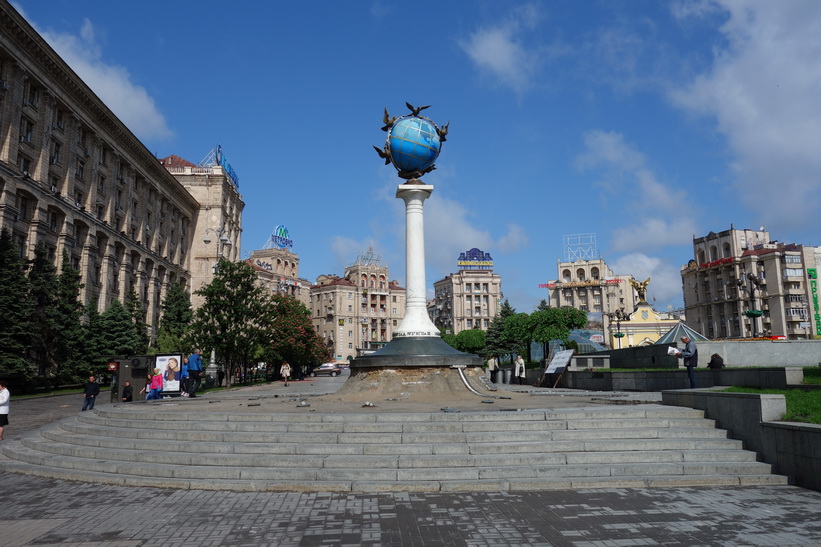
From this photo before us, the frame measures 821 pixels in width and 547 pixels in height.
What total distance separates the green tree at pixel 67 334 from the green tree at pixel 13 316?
3.52m

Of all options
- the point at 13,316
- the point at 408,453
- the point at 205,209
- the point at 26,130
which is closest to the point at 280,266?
the point at 205,209

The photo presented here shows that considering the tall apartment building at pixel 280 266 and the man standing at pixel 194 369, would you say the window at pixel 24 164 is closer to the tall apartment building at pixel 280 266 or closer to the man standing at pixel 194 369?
the man standing at pixel 194 369

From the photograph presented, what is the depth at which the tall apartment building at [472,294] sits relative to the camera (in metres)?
126

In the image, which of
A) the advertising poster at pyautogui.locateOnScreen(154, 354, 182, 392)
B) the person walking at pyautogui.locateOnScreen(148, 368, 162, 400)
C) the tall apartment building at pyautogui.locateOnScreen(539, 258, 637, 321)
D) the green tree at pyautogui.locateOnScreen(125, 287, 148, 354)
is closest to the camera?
the person walking at pyautogui.locateOnScreen(148, 368, 162, 400)

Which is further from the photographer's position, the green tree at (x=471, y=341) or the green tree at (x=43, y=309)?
the green tree at (x=471, y=341)

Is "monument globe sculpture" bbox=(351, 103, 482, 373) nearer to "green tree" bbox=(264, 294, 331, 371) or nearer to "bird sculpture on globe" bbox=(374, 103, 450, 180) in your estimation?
"bird sculpture on globe" bbox=(374, 103, 450, 180)

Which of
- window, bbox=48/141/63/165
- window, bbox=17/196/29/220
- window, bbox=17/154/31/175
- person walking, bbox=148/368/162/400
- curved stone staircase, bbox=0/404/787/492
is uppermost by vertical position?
window, bbox=48/141/63/165

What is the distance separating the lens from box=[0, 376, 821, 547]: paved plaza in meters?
5.91

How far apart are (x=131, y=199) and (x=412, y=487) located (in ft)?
178

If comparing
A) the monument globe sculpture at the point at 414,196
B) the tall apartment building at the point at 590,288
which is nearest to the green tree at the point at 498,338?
the monument globe sculpture at the point at 414,196

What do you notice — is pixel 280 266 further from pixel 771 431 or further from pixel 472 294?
pixel 771 431

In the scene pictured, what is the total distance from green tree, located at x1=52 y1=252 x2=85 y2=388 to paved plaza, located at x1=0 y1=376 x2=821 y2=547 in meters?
29.6

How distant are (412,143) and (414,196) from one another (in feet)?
5.89

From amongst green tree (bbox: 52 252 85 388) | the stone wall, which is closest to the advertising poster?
green tree (bbox: 52 252 85 388)
